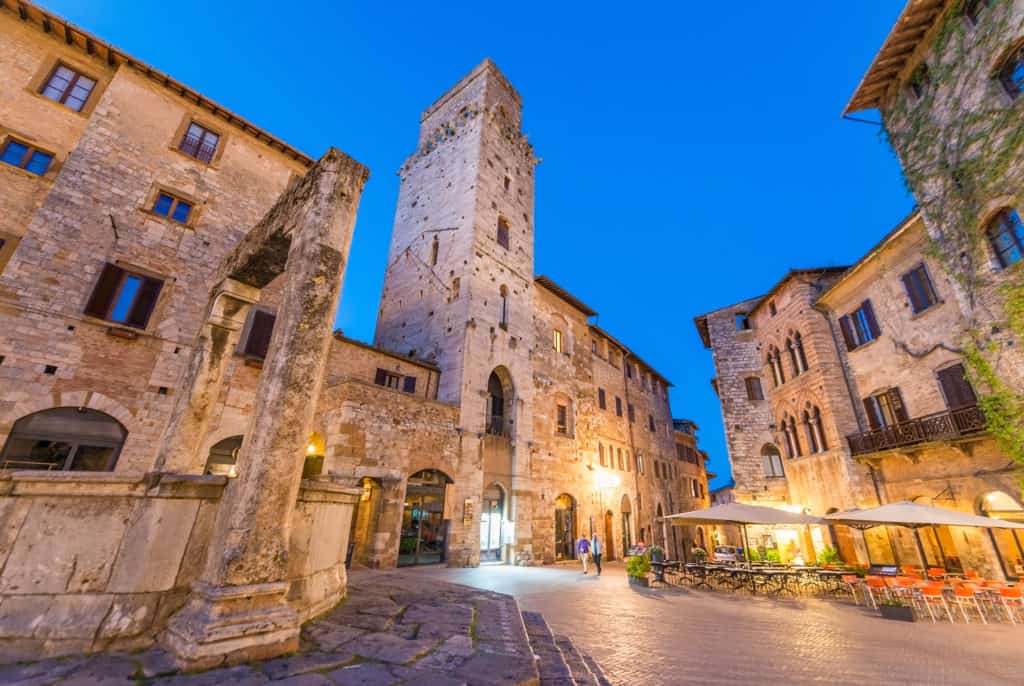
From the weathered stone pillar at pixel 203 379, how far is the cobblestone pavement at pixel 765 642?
5.79 metres

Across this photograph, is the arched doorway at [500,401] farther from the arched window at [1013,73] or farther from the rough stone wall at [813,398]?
the arched window at [1013,73]

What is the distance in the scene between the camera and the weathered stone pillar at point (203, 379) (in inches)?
215

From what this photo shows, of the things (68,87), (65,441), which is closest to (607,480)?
(65,441)

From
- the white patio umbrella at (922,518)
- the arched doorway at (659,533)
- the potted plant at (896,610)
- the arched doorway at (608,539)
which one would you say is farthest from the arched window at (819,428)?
the arched doorway at (659,533)

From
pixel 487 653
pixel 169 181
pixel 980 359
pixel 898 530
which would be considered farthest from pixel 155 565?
pixel 898 530

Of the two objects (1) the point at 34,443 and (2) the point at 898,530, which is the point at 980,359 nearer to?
(2) the point at 898,530

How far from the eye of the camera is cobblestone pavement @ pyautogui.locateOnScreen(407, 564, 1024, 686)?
462cm

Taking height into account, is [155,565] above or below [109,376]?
below

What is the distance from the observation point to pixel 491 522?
16.1 m

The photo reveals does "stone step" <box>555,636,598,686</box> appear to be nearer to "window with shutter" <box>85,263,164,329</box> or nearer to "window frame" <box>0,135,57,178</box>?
"window with shutter" <box>85,263,164,329</box>

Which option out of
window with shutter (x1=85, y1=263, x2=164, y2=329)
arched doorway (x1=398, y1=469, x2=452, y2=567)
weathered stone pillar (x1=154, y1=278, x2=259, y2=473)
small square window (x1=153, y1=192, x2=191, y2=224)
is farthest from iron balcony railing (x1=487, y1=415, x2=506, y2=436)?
small square window (x1=153, y1=192, x2=191, y2=224)

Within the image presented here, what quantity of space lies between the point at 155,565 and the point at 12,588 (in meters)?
0.85

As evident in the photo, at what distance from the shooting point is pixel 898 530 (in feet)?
44.9

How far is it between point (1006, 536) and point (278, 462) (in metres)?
17.6
